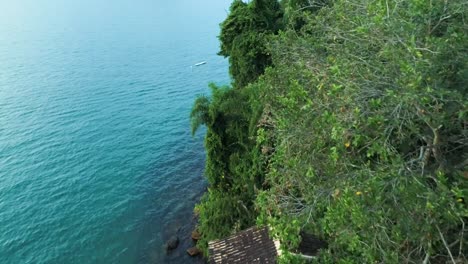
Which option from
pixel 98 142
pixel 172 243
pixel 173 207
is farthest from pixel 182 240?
pixel 98 142

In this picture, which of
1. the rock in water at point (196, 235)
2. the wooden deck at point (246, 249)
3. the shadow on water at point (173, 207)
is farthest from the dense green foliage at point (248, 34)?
the wooden deck at point (246, 249)

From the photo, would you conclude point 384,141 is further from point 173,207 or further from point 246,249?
point 173,207

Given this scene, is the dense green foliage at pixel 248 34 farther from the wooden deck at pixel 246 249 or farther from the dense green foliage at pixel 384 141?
the dense green foliage at pixel 384 141

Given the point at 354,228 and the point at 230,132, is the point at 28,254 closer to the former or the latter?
the point at 230,132

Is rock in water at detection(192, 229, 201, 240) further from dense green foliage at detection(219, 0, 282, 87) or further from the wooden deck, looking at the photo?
dense green foliage at detection(219, 0, 282, 87)

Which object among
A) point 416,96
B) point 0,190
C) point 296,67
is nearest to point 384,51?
point 416,96
